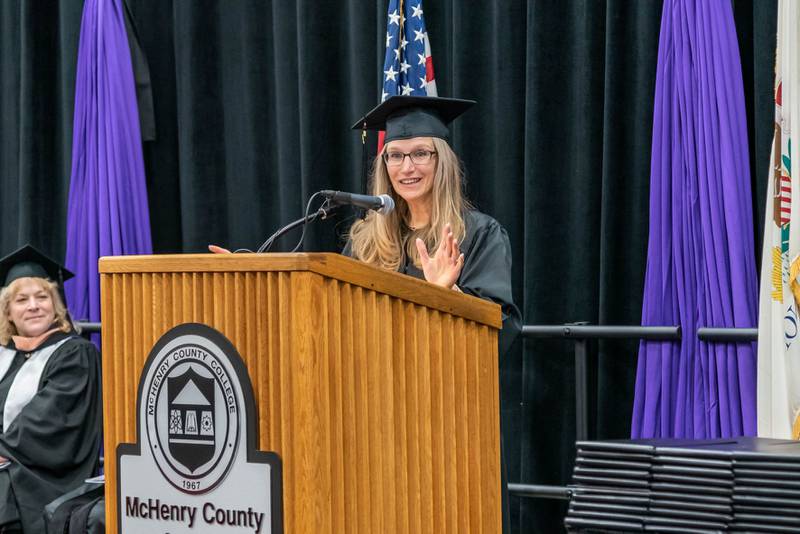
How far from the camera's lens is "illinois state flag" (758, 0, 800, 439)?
3.41 m

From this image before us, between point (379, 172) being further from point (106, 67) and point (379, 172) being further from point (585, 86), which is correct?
point (106, 67)

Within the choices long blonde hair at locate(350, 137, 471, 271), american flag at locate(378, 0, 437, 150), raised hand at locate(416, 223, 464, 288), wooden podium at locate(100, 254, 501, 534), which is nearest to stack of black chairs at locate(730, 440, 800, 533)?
wooden podium at locate(100, 254, 501, 534)

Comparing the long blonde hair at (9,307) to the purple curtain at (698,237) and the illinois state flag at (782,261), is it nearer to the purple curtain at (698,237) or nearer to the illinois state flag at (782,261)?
the purple curtain at (698,237)

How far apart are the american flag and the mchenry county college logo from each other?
8.78 feet

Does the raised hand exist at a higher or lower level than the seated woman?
higher

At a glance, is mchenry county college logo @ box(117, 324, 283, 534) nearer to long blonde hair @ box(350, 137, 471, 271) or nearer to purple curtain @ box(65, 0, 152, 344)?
long blonde hair @ box(350, 137, 471, 271)

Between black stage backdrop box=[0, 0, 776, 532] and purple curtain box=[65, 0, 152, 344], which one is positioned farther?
purple curtain box=[65, 0, 152, 344]

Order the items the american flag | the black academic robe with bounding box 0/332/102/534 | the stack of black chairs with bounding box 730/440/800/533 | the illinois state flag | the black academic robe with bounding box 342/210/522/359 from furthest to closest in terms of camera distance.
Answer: the black academic robe with bounding box 0/332/102/534, the american flag, the illinois state flag, the black academic robe with bounding box 342/210/522/359, the stack of black chairs with bounding box 730/440/800/533

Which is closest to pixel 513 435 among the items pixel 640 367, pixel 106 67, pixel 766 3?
pixel 640 367

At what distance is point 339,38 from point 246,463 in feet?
11.0

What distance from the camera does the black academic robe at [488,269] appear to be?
2.85 m

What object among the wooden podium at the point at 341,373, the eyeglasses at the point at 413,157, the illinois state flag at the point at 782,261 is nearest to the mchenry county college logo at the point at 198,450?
the wooden podium at the point at 341,373

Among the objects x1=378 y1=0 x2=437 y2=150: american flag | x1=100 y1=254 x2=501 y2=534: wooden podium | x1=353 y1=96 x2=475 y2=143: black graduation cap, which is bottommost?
x1=100 y1=254 x2=501 y2=534: wooden podium

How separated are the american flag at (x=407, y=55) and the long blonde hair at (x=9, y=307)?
6.12 ft
